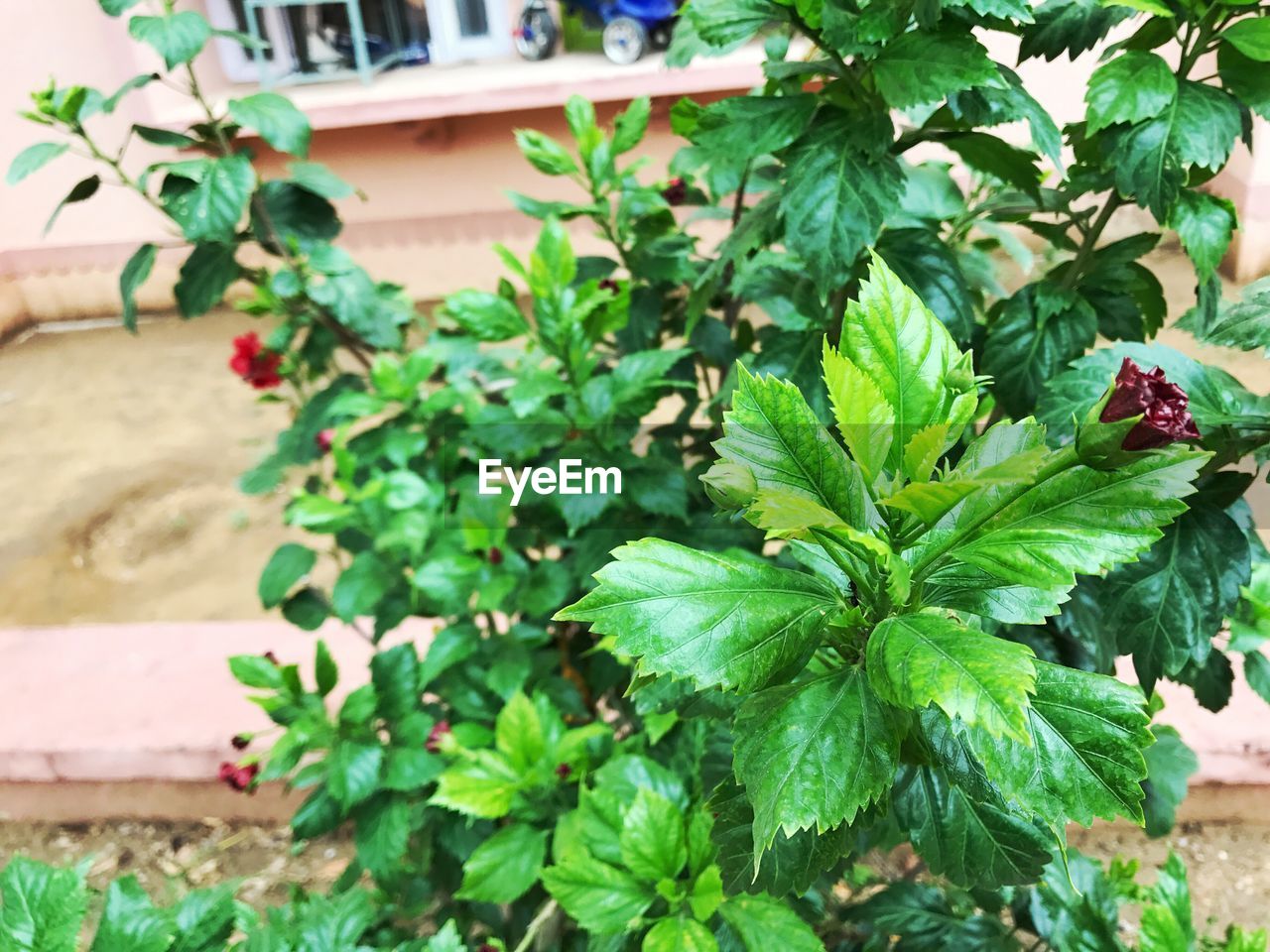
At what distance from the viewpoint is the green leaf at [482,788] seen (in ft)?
2.36

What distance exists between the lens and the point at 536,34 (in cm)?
215

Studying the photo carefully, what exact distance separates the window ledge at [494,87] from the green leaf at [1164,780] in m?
1.74

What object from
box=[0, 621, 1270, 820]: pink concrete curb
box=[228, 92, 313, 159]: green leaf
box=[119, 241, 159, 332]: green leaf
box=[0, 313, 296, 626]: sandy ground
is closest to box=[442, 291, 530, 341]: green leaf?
box=[228, 92, 313, 159]: green leaf

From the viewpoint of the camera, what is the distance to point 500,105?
2131 mm

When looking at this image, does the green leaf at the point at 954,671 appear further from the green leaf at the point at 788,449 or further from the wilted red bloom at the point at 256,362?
the wilted red bloom at the point at 256,362

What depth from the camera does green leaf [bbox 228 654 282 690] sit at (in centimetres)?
83

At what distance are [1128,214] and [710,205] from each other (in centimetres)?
42

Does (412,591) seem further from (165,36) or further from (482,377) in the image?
(165,36)

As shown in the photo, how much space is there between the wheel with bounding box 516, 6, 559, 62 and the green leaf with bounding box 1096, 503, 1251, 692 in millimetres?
2060

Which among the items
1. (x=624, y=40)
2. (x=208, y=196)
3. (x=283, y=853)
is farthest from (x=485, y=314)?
(x=624, y=40)

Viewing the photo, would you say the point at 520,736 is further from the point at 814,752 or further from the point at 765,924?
the point at 814,752

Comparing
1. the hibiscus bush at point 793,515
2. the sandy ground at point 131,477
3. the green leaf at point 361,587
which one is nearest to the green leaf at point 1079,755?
the hibiscus bush at point 793,515

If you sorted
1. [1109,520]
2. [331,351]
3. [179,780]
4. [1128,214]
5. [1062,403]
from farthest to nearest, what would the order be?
1. [179,780]
2. [331,351]
3. [1128,214]
4. [1062,403]
5. [1109,520]

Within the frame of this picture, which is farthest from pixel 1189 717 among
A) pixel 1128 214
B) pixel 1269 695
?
pixel 1128 214
